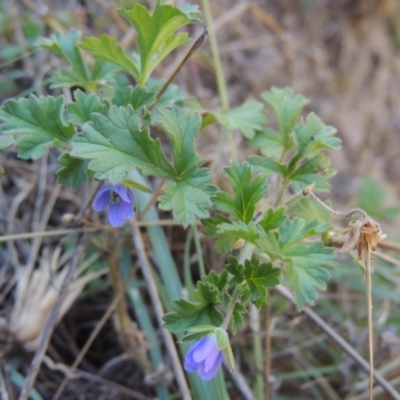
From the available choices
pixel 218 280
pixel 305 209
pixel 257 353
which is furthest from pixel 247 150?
pixel 218 280

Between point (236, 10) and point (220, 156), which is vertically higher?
point (236, 10)

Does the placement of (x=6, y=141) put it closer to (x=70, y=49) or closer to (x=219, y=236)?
(x=70, y=49)

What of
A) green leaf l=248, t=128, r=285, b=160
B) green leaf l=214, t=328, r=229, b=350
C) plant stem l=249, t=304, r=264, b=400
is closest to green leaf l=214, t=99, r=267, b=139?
green leaf l=248, t=128, r=285, b=160

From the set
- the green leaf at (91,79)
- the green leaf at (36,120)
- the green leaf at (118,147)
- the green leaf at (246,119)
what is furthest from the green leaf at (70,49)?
the green leaf at (246,119)

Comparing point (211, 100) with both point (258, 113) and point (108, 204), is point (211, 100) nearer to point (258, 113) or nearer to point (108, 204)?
point (258, 113)

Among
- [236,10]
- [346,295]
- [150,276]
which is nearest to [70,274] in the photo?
[150,276]

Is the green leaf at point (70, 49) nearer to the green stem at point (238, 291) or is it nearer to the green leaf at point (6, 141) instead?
A: the green leaf at point (6, 141)
